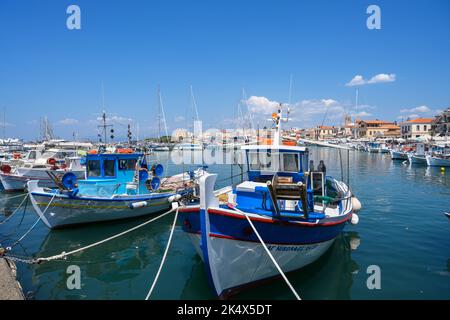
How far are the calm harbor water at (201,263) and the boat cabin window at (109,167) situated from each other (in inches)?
110

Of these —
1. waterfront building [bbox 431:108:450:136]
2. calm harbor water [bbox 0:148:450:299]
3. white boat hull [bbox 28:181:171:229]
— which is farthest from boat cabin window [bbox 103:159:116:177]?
waterfront building [bbox 431:108:450:136]

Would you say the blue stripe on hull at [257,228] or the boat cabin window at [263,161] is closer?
the blue stripe on hull at [257,228]

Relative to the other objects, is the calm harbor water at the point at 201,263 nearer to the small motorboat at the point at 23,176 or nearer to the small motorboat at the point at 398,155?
the small motorboat at the point at 23,176

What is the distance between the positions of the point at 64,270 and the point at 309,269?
7964 mm

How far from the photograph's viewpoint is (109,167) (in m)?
15.5

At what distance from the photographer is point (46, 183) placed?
82.9ft

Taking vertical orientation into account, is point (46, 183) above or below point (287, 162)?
below

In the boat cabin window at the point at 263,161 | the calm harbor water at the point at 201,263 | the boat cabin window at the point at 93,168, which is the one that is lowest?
the calm harbor water at the point at 201,263

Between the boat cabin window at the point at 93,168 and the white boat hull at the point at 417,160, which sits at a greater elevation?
the boat cabin window at the point at 93,168

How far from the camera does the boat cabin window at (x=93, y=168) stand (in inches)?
601

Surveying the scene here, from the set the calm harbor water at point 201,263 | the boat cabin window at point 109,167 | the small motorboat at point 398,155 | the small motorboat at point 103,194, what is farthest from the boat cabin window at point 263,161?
the small motorboat at point 398,155

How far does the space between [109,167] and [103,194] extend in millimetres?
1772
